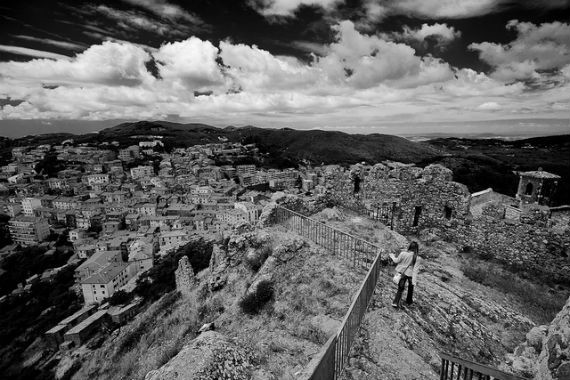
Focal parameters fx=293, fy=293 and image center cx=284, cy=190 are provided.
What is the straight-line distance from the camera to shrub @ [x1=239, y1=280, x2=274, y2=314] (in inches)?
362

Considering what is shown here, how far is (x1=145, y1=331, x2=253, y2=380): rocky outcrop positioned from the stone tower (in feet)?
114

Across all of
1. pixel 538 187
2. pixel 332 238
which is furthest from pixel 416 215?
Result: pixel 538 187

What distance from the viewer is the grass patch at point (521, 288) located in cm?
974

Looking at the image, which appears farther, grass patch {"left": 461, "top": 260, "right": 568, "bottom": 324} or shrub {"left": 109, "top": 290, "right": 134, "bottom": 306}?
shrub {"left": 109, "top": 290, "right": 134, "bottom": 306}

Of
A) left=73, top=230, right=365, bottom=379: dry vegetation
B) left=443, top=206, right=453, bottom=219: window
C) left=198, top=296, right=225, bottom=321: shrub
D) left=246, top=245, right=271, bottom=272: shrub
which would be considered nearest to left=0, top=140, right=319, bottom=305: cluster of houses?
left=73, top=230, right=365, bottom=379: dry vegetation

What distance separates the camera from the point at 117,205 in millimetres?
103562

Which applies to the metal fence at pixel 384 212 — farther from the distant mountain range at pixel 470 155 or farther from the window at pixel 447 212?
the distant mountain range at pixel 470 155

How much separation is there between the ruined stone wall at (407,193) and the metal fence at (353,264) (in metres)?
5.37

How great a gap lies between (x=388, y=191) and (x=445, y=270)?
222 inches

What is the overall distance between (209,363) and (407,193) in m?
13.0

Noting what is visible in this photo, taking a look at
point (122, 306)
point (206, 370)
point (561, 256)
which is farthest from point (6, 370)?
point (561, 256)

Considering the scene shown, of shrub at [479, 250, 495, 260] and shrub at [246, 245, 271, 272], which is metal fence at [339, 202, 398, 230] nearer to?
shrub at [479, 250, 495, 260]

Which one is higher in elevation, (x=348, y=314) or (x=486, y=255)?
(x=348, y=314)

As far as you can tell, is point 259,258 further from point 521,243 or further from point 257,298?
point 521,243
